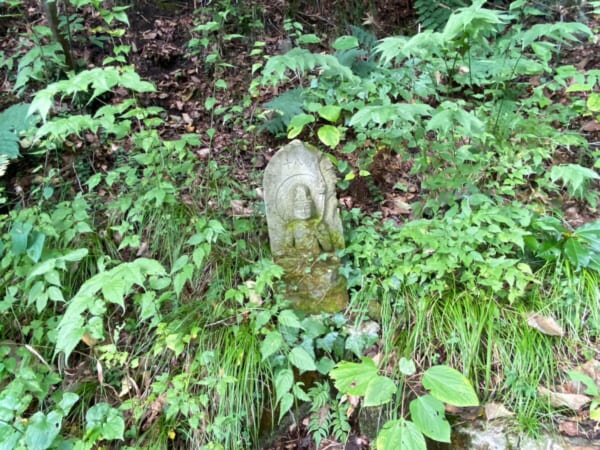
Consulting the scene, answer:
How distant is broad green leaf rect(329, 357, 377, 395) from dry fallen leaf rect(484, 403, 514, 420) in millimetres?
726

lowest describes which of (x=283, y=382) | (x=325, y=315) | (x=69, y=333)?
(x=325, y=315)

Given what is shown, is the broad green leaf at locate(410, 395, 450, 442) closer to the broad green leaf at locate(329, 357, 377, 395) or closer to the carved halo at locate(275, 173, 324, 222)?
the broad green leaf at locate(329, 357, 377, 395)

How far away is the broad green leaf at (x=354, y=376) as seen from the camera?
1645mm

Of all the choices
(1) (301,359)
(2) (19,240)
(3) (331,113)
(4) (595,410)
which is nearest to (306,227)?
(3) (331,113)

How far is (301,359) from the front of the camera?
1945mm

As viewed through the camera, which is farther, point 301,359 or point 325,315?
point 325,315

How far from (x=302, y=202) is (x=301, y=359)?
834 mm

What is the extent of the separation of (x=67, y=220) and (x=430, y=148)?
2.20 meters

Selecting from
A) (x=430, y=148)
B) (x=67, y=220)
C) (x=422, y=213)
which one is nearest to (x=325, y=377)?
(x=422, y=213)

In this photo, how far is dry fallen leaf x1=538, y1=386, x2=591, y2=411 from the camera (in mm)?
1956

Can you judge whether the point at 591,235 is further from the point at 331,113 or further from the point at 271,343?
the point at 271,343

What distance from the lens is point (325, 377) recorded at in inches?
86.9

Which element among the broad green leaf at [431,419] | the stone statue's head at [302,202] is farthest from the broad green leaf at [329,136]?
the broad green leaf at [431,419]

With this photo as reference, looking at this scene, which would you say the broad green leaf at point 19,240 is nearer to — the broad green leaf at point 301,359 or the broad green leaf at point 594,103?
the broad green leaf at point 301,359
